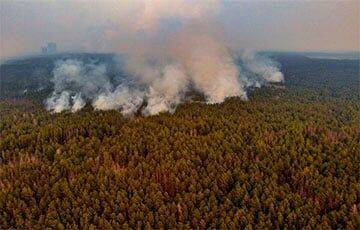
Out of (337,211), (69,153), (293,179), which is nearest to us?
(337,211)

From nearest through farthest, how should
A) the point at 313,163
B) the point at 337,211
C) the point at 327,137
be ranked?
1. the point at 337,211
2. the point at 313,163
3. the point at 327,137

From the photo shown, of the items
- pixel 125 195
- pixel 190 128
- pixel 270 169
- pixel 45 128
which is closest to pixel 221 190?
pixel 270 169

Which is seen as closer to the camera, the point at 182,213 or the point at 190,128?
the point at 182,213

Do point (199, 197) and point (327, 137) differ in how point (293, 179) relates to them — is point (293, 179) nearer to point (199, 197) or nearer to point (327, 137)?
point (199, 197)

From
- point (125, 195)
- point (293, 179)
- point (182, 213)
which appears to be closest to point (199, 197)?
point (182, 213)

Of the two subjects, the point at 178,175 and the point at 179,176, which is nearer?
the point at 179,176

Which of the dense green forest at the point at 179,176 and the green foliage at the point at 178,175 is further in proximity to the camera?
the green foliage at the point at 178,175

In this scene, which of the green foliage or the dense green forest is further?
the green foliage
